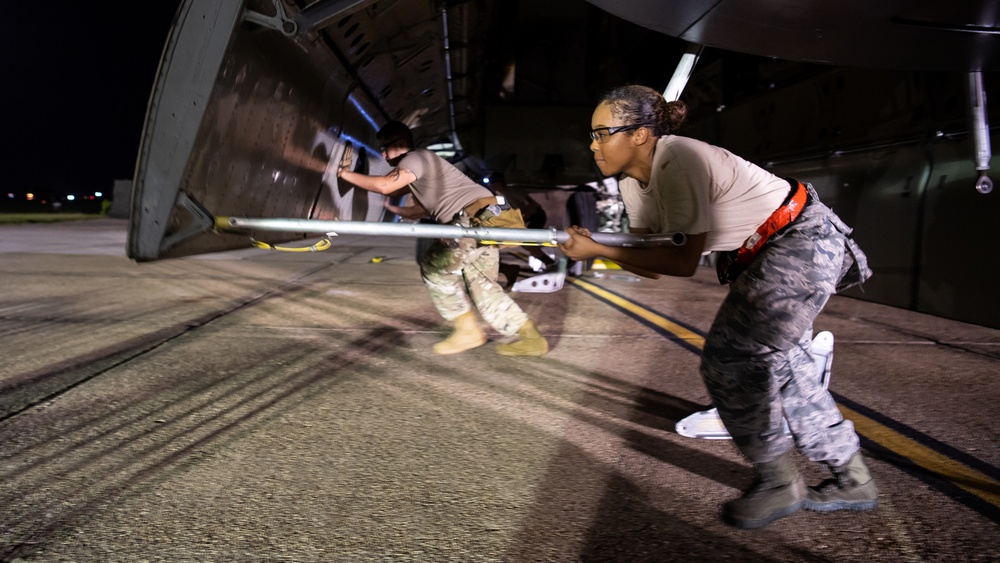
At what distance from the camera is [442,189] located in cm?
388

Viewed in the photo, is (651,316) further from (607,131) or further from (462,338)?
(607,131)

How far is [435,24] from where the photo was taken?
19.2 feet

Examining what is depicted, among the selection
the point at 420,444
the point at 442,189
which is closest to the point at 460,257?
the point at 442,189

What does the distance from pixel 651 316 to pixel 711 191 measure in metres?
3.47

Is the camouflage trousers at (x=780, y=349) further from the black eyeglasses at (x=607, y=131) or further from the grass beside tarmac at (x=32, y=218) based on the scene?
the grass beside tarmac at (x=32, y=218)

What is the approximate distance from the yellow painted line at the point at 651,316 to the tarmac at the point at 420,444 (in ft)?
0.17

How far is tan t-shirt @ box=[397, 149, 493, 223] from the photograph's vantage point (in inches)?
150

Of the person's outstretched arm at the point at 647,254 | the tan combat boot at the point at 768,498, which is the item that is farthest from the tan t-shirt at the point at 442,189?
the tan combat boot at the point at 768,498

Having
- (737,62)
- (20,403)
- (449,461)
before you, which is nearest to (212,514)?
(449,461)

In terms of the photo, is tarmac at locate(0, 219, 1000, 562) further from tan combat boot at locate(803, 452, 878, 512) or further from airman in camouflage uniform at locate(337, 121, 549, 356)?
airman in camouflage uniform at locate(337, 121, 549, 356)

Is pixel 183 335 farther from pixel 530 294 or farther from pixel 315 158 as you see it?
pixel 530 294

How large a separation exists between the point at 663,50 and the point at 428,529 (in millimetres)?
4144

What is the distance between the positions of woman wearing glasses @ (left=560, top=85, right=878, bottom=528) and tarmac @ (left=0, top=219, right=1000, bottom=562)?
5.6 inches

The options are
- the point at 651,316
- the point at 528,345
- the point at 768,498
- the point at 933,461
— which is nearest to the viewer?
the point at 768,498
